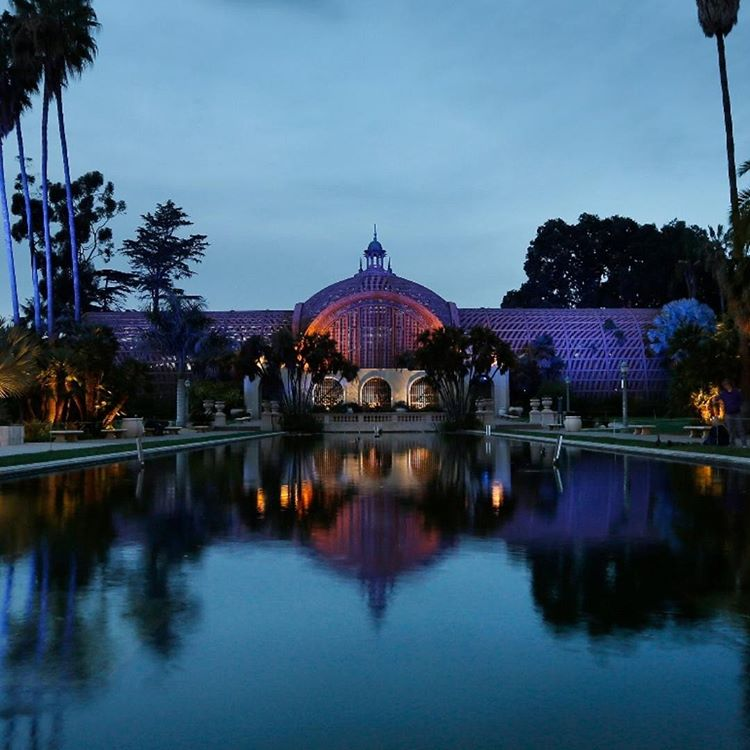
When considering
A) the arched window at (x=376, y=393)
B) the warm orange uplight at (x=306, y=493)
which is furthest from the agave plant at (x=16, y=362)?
A: the arched window at (x=376, y=393)

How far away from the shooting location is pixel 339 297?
70562 mm

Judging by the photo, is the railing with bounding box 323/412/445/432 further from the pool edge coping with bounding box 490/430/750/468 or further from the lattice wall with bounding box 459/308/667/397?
the pool edge coping with bounding box 490/430/750/468

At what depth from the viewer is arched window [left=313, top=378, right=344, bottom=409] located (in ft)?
228

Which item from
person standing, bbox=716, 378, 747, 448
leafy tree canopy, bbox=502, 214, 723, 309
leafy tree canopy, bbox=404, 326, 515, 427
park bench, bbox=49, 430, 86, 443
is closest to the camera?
person standing, bbox=716, 378, 747, 448

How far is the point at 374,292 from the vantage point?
70.1 metres

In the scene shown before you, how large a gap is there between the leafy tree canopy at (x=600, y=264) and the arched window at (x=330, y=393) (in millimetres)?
34889

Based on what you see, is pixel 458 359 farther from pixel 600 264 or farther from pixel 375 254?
pixel 600 264

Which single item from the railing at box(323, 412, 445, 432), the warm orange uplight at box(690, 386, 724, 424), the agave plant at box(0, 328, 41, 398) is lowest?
the railing at box(323, 412, 445, 432)

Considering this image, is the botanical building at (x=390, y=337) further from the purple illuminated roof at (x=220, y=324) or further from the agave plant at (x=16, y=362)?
the agave plant at (x=16, y=362)

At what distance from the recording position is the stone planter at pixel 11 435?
107 ft

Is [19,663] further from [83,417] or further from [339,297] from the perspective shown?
[339,297]

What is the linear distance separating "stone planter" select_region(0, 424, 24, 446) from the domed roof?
37.0 m

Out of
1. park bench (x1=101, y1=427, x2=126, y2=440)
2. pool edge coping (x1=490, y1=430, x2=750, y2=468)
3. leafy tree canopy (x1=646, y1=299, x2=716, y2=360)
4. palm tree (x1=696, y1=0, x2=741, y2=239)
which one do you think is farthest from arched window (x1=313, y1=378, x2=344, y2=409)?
palm tree (x1=696, y1=0, x2=741, y2=239)

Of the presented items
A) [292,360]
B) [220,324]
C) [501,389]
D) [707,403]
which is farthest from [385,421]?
[707,403]
